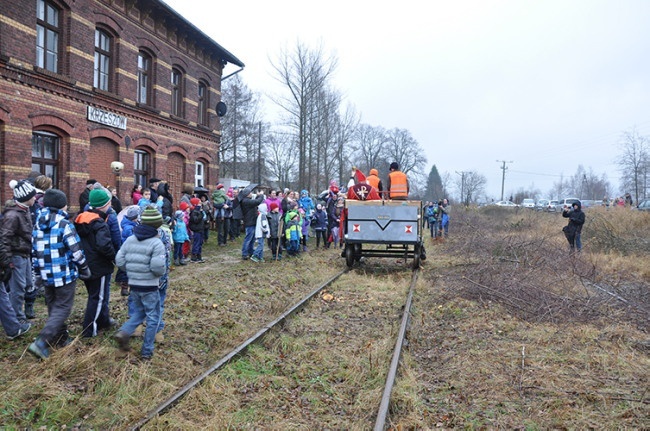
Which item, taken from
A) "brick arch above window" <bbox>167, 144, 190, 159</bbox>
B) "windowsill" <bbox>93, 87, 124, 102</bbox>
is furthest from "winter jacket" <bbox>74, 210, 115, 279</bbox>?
"brick arch above window" <bbox>167, 144, 190, 159</bbox>

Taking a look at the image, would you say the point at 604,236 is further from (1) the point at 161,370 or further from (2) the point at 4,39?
(2) the point at 4,39

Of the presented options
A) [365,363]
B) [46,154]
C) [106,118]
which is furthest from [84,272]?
[106,118]

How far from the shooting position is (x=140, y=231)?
16.8ft

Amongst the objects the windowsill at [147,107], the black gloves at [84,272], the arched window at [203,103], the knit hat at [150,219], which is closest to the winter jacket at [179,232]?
the black gloves at [84,272]

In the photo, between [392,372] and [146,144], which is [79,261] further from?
[146,144]

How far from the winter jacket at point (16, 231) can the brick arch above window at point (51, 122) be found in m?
7.76

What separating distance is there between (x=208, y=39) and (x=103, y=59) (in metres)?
5.64

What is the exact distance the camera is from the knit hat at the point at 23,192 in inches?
222

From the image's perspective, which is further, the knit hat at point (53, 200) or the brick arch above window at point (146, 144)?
the brick arch above window at point (146, 144)

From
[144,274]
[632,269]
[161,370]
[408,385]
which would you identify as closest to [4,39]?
[144,274]

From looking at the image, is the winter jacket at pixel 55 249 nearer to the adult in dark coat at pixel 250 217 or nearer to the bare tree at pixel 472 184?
the adult in dark coat at pixel 250 217

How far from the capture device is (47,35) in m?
12.9

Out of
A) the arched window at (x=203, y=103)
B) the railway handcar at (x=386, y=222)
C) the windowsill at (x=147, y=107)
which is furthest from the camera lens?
the arched window at (x=203, y=103)

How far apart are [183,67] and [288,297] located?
45.3 feet
